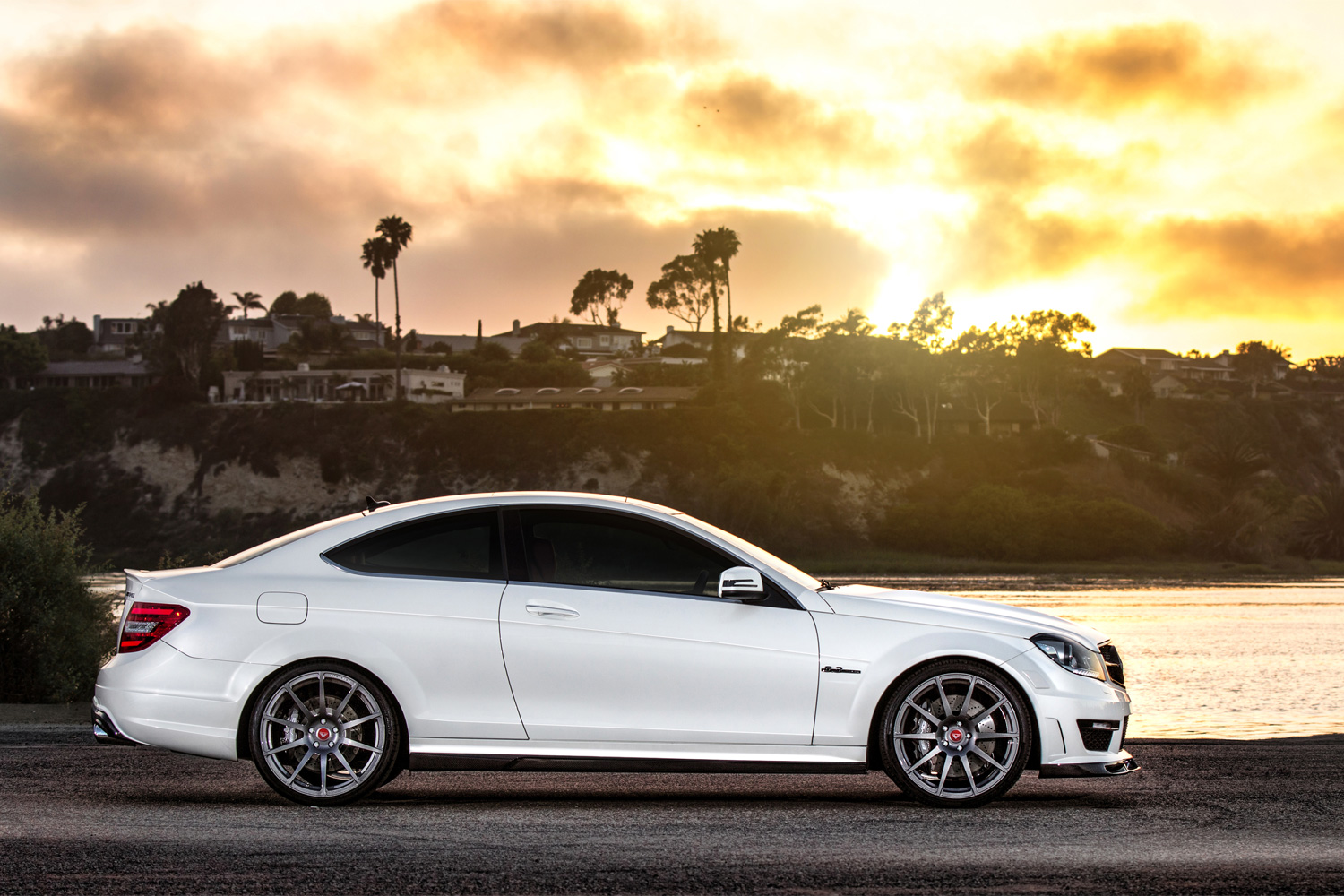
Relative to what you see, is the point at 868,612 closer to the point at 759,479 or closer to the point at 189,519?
the point at 759,479

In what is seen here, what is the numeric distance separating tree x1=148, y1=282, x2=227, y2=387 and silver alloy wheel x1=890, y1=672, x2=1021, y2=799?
101 meters

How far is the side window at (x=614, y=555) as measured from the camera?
681cm

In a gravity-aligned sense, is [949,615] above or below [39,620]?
above

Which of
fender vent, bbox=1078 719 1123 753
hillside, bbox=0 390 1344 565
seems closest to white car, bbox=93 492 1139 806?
fender vent, bbox=1078 719 1123 753

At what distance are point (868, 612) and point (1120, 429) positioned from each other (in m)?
99.4

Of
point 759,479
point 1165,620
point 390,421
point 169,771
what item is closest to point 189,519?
point 390,421

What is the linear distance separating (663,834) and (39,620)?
8.98 metres

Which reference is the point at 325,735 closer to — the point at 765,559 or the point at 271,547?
the point at 271,547

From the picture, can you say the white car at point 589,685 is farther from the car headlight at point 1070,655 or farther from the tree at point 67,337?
the tree at point 67,337

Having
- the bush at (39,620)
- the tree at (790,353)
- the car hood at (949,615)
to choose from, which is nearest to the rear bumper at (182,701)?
the car hood at (949,615)

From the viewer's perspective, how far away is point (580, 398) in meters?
101

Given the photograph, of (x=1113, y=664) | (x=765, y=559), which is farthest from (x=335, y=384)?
(x=1113, y=664)

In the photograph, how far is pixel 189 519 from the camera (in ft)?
278

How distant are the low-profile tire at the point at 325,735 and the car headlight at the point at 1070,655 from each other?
354 centimetres
